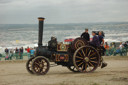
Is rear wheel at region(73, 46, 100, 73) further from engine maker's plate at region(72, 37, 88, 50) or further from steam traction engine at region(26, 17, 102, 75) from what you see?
engine maker's plate at region(72, 37, 88, 50)

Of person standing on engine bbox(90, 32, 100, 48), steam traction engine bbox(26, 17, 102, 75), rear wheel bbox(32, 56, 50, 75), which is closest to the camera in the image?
rear wheel bbox(32, 56, 50, 75)

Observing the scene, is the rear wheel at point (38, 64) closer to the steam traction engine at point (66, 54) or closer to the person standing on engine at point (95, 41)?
the steam traction engine at point (66, 54)

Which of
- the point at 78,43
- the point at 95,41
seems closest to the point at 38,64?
the point at 78,43

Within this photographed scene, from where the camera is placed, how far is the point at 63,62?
11.1 metres

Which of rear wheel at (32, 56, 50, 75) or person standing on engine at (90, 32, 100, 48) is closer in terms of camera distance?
rear wheel at (32, 56, 50, 75)

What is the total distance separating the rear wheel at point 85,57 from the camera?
10.7 metres

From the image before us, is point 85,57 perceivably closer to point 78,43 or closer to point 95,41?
point 78,43

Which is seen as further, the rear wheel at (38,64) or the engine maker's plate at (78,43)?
the engine maker's plate at (78,43)

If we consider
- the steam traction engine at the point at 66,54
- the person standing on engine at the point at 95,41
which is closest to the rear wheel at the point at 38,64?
the steam traction engine at the point at 66,54

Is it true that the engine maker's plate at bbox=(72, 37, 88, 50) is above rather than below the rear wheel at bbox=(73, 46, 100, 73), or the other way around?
above

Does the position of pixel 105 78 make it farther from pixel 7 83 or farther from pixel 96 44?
A: pixel 7 83

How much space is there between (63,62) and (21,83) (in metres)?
2.74

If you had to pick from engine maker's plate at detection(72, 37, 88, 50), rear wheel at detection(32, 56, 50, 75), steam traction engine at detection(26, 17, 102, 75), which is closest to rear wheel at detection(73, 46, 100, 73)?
steam traction engine at detection(26, 17, 102, 75)

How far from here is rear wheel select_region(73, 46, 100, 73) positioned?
10688mm
